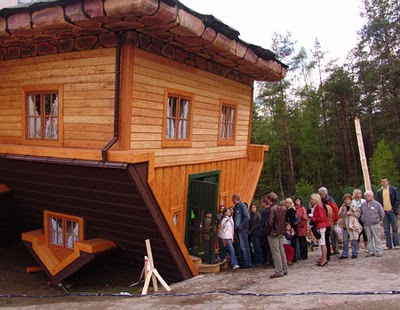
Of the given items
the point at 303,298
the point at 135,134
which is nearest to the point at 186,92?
the point at 135,134

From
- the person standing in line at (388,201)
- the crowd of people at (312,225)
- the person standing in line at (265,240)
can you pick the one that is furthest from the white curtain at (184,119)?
the person standing in line at (388,201)

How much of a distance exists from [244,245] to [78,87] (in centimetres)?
512

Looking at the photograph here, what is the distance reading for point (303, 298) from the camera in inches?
227

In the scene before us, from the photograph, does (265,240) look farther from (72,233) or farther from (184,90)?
(72,233)

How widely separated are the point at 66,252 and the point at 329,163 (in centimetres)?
3156

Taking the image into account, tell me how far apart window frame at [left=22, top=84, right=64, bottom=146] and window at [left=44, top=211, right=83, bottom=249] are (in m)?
2.04

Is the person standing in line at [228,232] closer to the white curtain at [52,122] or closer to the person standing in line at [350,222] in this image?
the person standing in line at [350,222]

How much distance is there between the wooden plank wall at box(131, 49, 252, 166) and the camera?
23.4 feet

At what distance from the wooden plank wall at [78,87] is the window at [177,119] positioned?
1371 millimetres

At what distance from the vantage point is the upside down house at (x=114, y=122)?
258 inches

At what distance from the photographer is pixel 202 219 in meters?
9.14

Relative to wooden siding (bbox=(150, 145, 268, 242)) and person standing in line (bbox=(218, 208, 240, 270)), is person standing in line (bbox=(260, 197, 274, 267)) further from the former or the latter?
wooden siding (bbox=(150, 145, 268, 242))

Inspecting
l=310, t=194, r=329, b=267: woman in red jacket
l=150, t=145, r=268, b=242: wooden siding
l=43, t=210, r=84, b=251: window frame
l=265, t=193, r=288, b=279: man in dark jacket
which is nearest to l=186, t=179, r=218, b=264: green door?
l=150, t=145, r=268, b=242: wooden siding

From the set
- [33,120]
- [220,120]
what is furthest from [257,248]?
[33,120]
